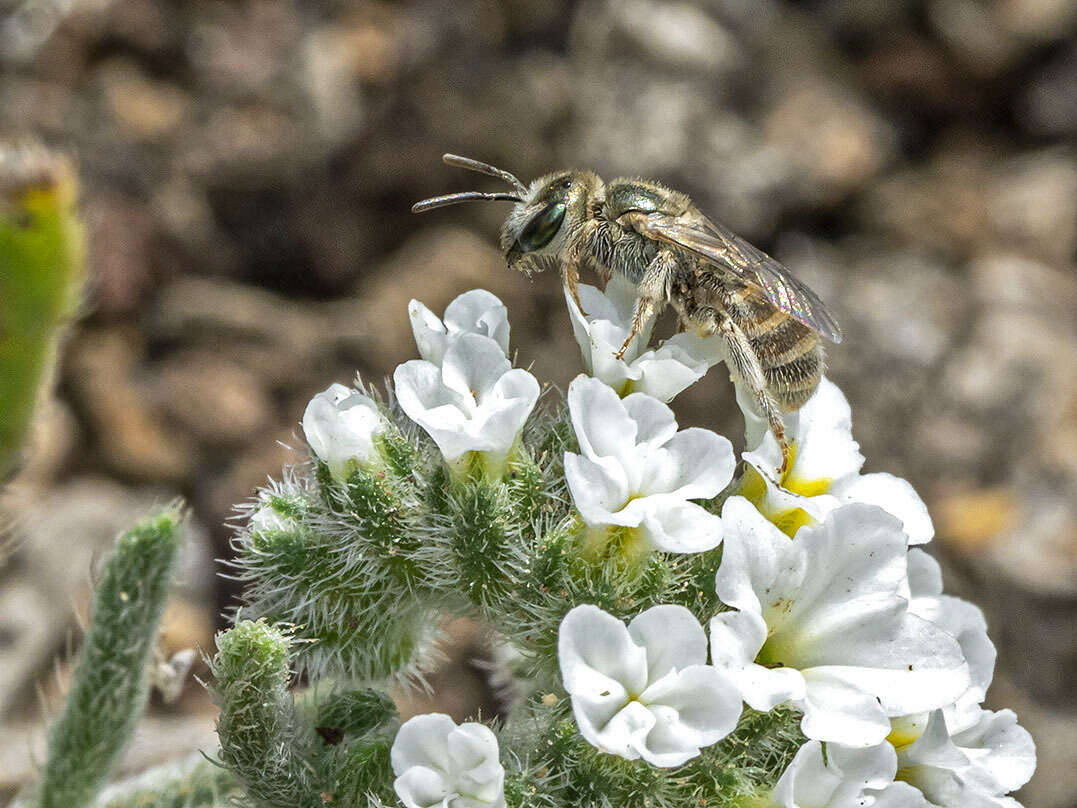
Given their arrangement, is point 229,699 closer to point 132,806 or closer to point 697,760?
point 697,760

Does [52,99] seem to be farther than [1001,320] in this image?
No

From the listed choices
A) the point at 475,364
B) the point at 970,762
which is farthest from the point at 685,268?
the point at 970,762

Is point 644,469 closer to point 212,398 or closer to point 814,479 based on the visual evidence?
point 814,479

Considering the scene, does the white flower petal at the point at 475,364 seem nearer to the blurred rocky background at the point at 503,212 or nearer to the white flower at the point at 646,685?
the white flower at the point at 646,685

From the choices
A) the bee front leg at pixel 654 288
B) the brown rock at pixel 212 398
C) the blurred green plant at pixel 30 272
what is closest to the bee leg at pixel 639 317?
the bee front leg at pixel 654 288

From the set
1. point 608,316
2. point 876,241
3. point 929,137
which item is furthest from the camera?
point 929,137

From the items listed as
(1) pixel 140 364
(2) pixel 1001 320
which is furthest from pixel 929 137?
(1) pixel 140 364

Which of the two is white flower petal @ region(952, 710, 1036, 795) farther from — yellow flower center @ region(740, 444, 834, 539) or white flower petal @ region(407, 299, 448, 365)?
white flower petal @ region(407, 299, 448, 365)
